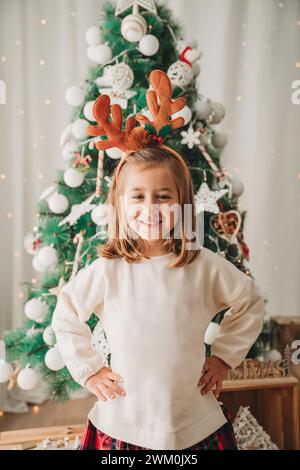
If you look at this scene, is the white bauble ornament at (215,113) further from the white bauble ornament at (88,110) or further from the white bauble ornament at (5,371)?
the white bauble ornament at (5,371)

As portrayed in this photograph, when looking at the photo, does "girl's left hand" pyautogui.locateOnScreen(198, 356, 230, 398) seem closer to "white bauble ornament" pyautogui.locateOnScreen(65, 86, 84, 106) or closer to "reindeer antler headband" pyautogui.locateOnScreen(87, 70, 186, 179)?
"reindeer antler headband" pyautogui.locateOnScreen(87, 70, 186, 179)

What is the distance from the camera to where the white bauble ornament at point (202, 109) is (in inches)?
56.2

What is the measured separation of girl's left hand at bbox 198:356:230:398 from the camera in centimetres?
111

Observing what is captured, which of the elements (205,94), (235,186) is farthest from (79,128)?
(205,94)

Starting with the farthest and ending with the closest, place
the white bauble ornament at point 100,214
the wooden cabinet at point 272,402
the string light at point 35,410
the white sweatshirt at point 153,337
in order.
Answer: the string light at point 35,410 → the wooden cabinet at point 272,402 → the white bauble ornament at point 100,214 → the white sweatshirt at point 153,337

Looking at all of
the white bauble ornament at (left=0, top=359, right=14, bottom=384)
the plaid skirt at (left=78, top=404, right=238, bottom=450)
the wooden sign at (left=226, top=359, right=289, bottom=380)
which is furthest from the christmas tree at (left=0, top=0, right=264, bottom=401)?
the plaid skirt at (left=78, top=404, right=238, bottom=450)

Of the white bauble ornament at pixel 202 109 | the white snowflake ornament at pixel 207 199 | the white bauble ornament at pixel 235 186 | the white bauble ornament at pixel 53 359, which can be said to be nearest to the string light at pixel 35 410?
the white bauble ornament at pixel 53 359

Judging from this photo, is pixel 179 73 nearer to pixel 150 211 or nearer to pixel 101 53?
pixel 101 53

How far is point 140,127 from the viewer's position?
108cm

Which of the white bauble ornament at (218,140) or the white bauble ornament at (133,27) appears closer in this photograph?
the white bauble ornament at (133,27)

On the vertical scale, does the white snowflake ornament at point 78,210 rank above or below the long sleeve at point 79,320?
above

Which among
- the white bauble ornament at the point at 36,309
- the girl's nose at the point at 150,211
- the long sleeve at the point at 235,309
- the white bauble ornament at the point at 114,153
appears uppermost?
the white bauble ornament at the point at 114,153

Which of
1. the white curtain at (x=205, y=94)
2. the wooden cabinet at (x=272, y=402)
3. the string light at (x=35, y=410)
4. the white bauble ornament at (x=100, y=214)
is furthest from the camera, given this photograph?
the string light at (x=35, y=410)

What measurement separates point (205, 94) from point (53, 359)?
1.17m
